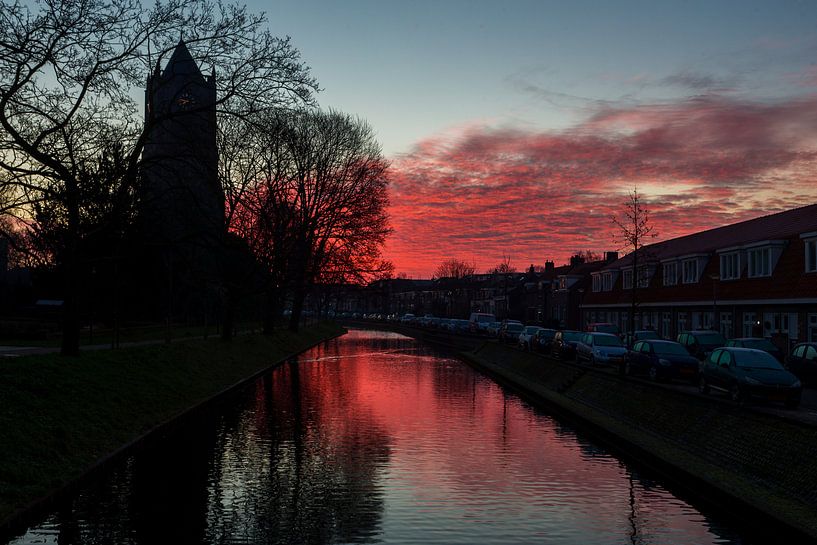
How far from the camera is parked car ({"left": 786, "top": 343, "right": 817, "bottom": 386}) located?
33.2 meters

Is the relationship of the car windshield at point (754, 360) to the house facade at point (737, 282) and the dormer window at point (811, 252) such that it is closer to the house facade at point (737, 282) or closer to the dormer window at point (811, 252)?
the house facade at point (737, 282)

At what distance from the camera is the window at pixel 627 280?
73188 mm

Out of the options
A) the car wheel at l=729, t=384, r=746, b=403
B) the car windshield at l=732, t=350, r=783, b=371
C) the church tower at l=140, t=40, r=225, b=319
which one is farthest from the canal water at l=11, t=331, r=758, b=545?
the church tower at l=140, t=40, r=225, b=319

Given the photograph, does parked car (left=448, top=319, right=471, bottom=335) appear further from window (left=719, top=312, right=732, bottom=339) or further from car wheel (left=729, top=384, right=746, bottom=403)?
car wheel (left=729, top=384, right=746, bottom=403)

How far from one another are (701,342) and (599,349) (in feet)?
19.8

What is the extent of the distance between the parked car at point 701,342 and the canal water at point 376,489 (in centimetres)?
1876

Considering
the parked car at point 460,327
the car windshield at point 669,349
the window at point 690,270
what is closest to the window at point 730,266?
the window at point 690,270

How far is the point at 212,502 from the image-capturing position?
14.5m

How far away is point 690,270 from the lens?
6162cm

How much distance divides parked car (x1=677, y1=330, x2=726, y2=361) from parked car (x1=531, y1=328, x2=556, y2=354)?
12615 millimetres

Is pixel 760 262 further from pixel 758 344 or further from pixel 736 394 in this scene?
pixel 736 394

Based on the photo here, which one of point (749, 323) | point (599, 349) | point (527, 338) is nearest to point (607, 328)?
point (527, 338)

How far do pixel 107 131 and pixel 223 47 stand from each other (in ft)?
14.1

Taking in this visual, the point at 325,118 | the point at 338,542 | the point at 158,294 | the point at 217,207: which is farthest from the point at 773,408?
the point at 158,294
